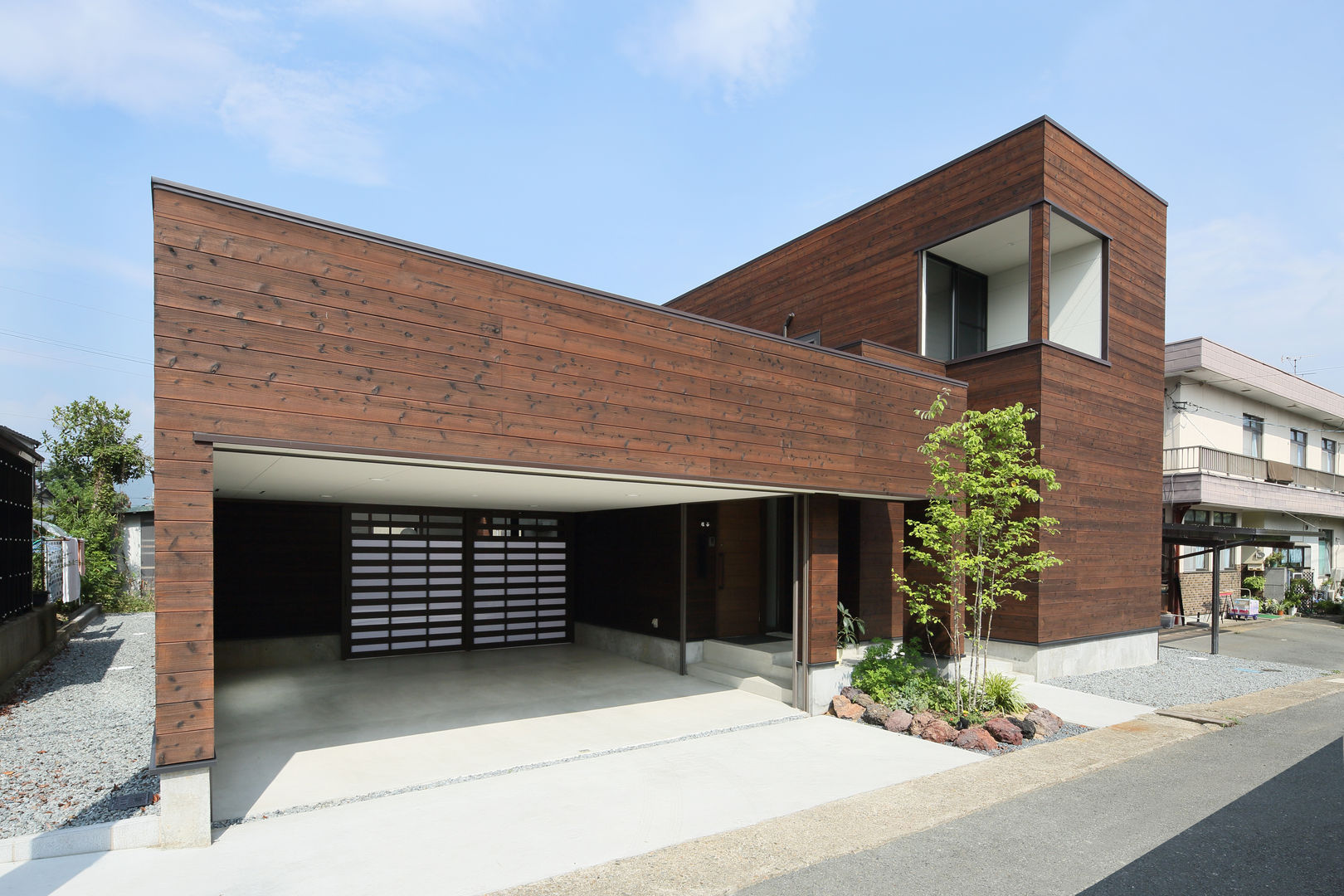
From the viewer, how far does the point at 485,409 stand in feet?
17.5

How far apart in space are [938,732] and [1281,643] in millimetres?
13148

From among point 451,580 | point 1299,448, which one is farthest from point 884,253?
point 1299,448

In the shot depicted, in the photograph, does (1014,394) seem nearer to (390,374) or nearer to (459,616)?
(390,374)

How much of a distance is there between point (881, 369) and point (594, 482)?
3857mm

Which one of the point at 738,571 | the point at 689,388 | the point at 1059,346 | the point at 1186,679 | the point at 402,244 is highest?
the point at 1059,346

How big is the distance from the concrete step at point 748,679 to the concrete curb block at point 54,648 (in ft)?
26.8

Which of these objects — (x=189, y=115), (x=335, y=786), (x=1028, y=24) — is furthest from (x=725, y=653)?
(x=189, y=115)

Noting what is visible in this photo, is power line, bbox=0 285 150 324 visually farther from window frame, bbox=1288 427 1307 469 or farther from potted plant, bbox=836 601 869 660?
window frame, bbox=1288 427 1307 469

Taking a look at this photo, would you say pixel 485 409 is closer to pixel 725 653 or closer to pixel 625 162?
pixel 725 653

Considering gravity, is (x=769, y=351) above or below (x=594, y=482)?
above

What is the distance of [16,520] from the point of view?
10148 mm

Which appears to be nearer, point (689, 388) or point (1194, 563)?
point (689, 388)

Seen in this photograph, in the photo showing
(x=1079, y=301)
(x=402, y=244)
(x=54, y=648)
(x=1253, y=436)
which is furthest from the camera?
(x=1253, y=436)

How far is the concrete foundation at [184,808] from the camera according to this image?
429 cm
